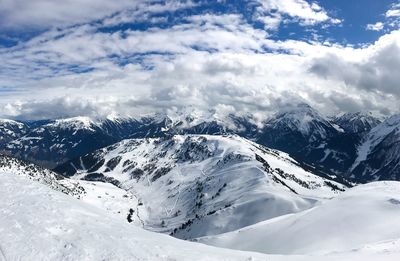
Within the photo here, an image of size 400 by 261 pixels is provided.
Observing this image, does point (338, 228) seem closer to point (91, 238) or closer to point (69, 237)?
point (91, 238)

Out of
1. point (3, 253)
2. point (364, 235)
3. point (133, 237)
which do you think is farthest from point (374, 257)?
point (3, 253)

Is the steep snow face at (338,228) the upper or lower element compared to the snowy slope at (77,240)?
lower

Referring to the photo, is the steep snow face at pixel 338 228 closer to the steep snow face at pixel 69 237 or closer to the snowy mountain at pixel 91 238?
the snowy mountain at pixel 91 238

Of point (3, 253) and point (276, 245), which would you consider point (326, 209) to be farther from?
point (3, 253)

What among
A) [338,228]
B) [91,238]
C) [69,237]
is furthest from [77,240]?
[338,228]

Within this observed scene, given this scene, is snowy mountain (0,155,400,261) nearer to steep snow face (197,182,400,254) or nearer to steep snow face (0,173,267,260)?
steep snow face (0,173,267,260)

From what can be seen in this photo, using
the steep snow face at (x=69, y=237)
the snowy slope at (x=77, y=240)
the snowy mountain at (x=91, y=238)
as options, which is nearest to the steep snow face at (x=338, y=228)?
the snowy mountain at (x=91, y=238)
